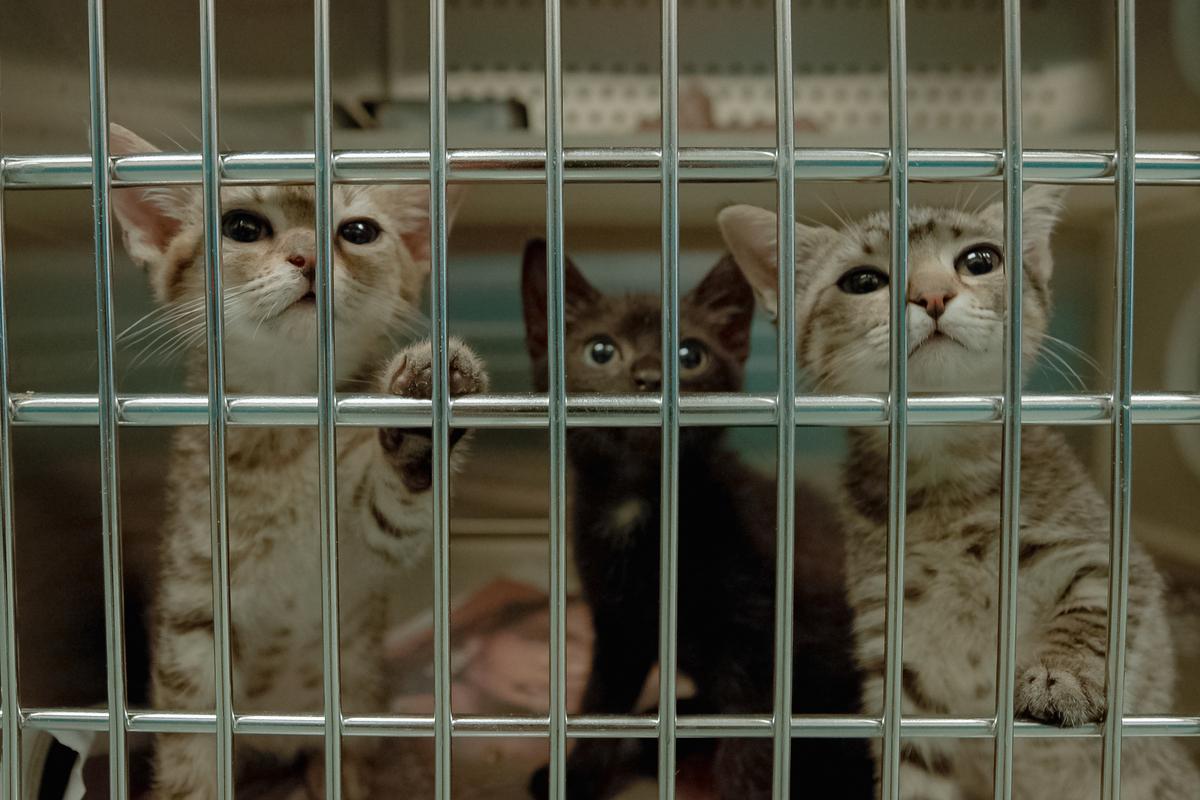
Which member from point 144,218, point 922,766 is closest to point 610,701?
point 922,766

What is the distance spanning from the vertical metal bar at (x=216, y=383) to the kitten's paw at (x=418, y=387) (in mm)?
103

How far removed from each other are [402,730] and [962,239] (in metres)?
0.56

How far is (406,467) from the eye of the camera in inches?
24.9

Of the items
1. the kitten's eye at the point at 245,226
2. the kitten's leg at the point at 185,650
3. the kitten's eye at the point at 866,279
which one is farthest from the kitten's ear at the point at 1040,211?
the kitten's leg at the point at 185,650

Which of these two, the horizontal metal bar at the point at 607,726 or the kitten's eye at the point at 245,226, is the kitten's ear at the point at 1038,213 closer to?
the horizontal metal bar at the point at 607,726

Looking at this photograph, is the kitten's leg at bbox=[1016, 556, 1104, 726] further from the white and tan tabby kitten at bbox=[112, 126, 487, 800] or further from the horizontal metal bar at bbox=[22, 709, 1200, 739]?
the white and tan tabby kitten at bbox=[112, 126, 487, 800]

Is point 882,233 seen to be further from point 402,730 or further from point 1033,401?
point 402,730

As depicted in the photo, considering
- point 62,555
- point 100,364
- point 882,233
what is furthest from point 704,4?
point 62,555

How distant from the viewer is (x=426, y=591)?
0.86m

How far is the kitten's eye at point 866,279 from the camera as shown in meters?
0.73

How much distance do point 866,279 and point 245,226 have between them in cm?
49

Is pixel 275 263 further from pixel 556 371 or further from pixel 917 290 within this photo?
pixel 917 290

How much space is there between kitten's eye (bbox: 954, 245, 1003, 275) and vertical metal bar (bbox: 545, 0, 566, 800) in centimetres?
42

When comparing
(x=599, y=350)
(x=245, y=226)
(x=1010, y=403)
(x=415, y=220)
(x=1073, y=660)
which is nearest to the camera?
(x=1010, y=403)
